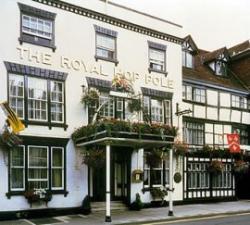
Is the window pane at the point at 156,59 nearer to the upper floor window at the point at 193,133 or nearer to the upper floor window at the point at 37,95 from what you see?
the upper floor window at the point at 193,133

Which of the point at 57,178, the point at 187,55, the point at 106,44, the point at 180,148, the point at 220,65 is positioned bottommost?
the point at 57,178

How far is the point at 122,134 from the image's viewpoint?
18.8 m

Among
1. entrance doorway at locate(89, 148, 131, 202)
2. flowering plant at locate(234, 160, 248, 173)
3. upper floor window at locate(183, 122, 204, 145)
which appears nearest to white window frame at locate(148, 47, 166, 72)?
upper floor window at locate(183, 122, 204, 145)

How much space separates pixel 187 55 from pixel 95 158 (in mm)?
11936

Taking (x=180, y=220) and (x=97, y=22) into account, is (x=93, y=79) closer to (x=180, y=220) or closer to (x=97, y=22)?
(x=97, y=22)

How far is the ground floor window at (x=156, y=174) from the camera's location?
2336 centimetres

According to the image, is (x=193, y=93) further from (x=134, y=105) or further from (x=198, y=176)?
(x=134, y=105)

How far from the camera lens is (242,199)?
2883cm

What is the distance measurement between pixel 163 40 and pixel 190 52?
5038 mm

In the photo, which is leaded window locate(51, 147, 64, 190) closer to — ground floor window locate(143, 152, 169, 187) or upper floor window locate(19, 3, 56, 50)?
upper floor window locate(19, 3, 56, 50)

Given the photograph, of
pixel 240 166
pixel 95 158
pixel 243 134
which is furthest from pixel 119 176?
pixel 243 134

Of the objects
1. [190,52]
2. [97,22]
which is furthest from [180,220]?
[190,52]

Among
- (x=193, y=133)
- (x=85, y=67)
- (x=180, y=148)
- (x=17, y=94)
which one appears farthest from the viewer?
(x=193, y=133)

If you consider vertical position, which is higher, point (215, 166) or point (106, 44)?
Answer: point (106, 44)
